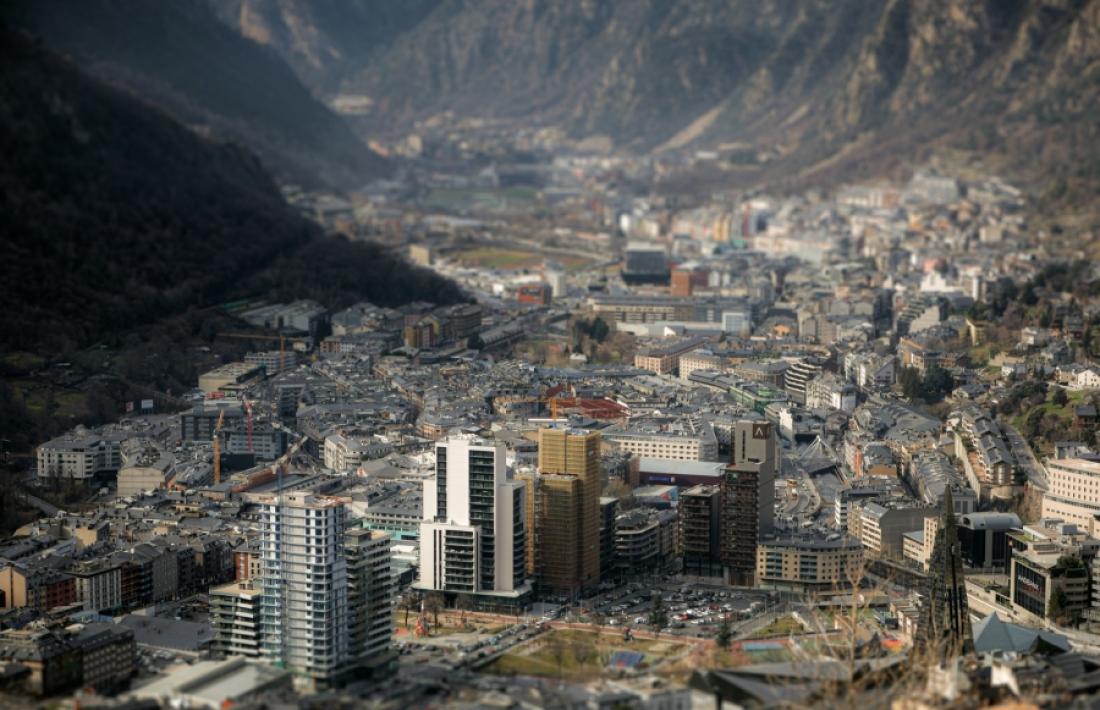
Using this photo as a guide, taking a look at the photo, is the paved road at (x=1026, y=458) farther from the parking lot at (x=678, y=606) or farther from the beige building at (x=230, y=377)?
the beige building at (x=230, y=377)

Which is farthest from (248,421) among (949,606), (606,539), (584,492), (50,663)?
(949,606)

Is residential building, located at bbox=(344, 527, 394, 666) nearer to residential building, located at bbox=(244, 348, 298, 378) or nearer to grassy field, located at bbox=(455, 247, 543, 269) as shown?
residential building, located at bbox=(244, 348, 298, 378)

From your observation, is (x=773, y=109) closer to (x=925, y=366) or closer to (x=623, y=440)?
(x=925, y=366)

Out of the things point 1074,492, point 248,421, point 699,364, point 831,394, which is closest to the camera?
point 1074,492

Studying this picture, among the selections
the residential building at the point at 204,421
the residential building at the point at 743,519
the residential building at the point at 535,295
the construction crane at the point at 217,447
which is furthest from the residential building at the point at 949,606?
the residential building at the point at 535,295

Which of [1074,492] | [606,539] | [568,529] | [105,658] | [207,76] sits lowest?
[105,658]

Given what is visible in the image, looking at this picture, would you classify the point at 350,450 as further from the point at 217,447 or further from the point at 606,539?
the point at 606,539

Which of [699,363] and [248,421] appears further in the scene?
[699,363]
